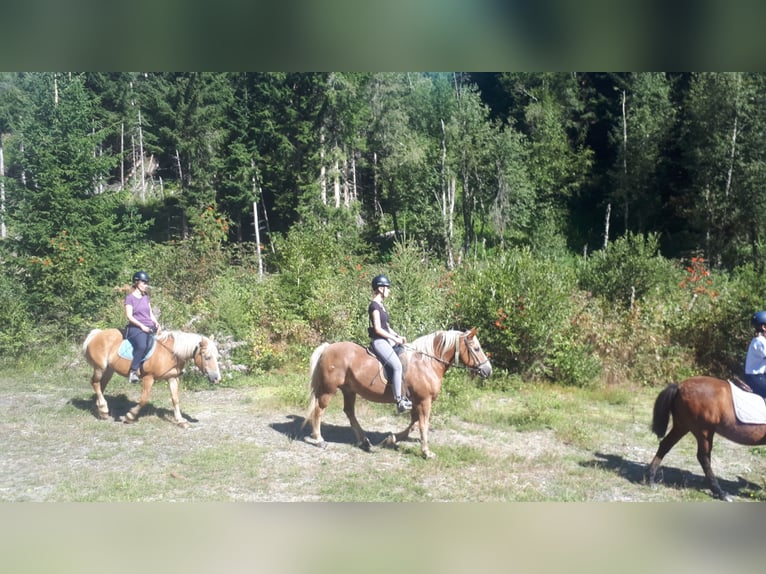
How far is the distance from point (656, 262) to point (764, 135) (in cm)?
227

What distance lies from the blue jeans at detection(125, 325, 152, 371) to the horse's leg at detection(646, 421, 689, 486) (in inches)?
229

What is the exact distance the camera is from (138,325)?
7.23m

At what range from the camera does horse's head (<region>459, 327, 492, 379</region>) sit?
6.66 metres

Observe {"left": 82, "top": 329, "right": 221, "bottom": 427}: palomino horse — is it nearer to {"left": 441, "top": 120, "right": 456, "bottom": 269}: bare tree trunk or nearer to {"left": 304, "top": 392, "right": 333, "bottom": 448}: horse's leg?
{"left": 304, "top": 392, "right": 333, "bottom": 448}: horse's leg

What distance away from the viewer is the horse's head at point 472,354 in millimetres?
6656

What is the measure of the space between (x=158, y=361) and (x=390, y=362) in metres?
2.90

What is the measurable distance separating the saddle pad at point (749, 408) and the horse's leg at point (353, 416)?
3781 millimetres

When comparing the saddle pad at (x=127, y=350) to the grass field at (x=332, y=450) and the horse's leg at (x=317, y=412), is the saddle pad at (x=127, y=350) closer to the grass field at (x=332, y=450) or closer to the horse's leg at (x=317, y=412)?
the grass field at (x=332, y=450)

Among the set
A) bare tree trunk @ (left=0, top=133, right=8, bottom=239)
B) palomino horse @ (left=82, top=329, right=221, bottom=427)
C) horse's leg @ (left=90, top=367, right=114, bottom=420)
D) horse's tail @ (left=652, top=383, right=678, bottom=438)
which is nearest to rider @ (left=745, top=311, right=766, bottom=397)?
horse's tail @ (left=652, top=383, right=678, bottom=438)

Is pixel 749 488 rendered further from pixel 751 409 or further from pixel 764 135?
pixel 764 135

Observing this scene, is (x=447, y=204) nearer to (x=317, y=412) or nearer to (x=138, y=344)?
(x=317, y=412)

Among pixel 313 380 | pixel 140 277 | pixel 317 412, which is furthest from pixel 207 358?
pixel 317 412

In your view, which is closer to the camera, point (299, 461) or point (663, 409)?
point (663, 409)
